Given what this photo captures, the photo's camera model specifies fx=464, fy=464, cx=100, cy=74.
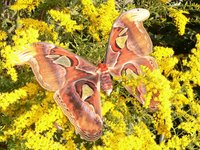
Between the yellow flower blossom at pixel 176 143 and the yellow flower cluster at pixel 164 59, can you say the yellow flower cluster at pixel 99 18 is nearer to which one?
the yellow flower cluster at pixel 164 59

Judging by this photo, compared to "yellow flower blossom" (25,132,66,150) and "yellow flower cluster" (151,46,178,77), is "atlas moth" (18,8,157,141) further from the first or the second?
"yellow flower cluster" (151,46,178,77)

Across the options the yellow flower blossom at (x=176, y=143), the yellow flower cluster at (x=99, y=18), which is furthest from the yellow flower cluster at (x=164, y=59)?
the yellow flower blossom at (x=176, y=143)

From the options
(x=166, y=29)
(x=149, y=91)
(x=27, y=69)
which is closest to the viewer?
(x=149, y=91)

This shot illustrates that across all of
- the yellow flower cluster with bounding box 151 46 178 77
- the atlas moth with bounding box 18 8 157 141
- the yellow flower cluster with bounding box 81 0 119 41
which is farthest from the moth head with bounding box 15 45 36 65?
the yellow flower cluster with bounding box 151 46 178 77

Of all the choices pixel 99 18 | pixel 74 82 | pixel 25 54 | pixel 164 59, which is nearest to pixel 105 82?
pixel 74 82

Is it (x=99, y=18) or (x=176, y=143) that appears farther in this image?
(x=99, y=18)

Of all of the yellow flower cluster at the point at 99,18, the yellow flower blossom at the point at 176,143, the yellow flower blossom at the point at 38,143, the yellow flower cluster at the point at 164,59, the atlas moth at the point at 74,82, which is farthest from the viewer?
the yellow flower cluster at the point at 99,18

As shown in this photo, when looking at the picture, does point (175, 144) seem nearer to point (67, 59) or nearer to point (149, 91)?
point (149, 91)

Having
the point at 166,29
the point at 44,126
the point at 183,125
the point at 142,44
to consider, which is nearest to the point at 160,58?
the point at 142,44

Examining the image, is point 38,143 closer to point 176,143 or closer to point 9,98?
point 9,98
